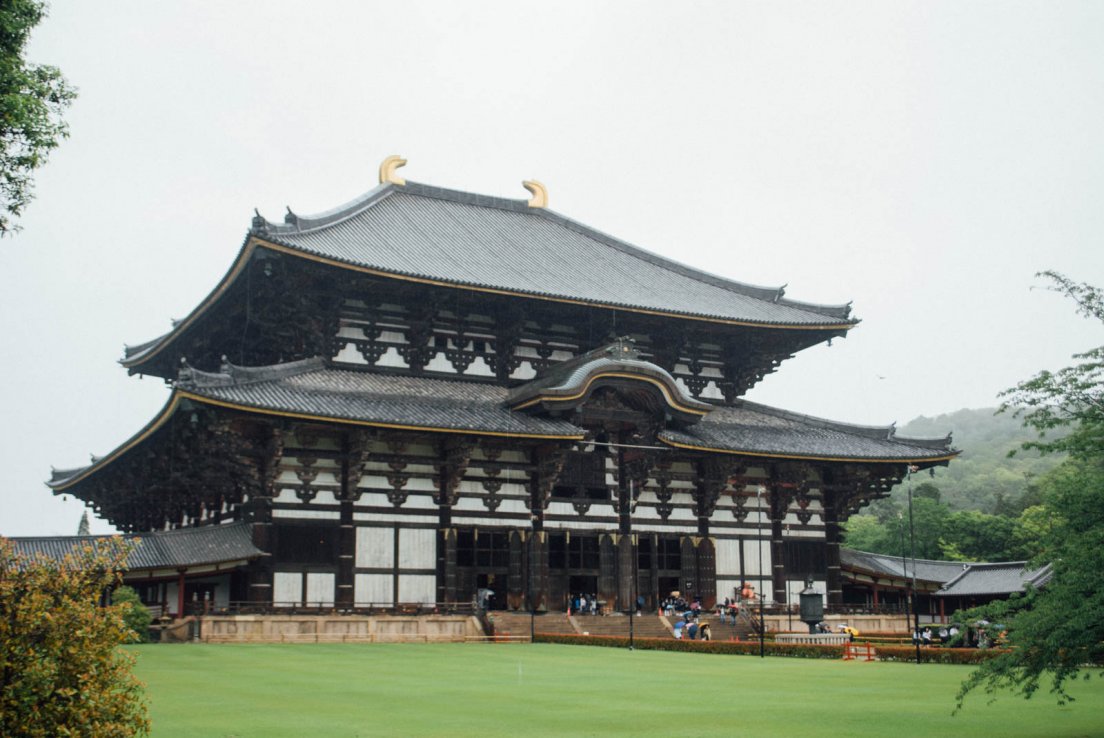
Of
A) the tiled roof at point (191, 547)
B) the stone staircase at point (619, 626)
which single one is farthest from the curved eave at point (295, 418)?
the stone staircase at point (619, 626)

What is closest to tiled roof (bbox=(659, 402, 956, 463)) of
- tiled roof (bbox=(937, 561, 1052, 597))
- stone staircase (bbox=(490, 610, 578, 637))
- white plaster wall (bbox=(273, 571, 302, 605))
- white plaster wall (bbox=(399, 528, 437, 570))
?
stone staircase (bbox=(490, 610, 578, 637))

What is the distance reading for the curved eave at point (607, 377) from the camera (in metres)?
41.7

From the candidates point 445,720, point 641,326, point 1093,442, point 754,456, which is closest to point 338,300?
point 641,326

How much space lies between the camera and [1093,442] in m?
16.9

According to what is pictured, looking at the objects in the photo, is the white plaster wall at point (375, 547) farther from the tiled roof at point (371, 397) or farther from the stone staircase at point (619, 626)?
the stone staircase at point (619, 626)

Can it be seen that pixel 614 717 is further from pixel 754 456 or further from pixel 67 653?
pixel 754 456

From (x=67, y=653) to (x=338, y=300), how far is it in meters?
32.4

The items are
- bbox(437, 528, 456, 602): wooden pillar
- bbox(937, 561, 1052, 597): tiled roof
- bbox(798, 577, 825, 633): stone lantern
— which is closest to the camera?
bbox(798, 577, 825, 633): stone lantern

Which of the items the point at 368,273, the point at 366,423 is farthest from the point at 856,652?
the point at 368,273

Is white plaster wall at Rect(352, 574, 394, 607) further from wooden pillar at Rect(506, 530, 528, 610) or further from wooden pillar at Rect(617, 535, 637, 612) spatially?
wooden pillar at Rect(617, 535, 637, 612)

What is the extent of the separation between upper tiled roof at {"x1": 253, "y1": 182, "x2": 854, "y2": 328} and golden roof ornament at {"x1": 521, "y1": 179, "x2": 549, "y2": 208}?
0.41 m

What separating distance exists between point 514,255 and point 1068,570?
36.7 metres

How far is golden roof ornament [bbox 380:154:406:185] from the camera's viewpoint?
178 ft

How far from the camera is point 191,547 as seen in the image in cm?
3856
